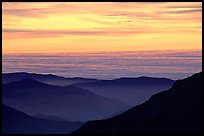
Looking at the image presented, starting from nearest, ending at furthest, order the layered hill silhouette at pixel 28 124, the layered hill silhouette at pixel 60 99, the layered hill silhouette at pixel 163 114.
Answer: the layered hill silhouette at pixel 163 114 < the layered hill silhouette at pixel 60 99 < the layered hill silhouette at pixel 28 124

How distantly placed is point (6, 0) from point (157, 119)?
43631 mm

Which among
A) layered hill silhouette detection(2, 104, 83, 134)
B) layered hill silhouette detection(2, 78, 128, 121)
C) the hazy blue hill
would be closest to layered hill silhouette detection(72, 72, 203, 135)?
the hazy blue hill

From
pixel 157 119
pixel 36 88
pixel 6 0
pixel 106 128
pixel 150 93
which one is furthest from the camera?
pixel 36 88

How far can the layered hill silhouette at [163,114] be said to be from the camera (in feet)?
143

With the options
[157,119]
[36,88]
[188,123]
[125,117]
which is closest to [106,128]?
[125,117]

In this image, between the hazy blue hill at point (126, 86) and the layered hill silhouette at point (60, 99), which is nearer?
the hazy blue hill at point (126, 86)

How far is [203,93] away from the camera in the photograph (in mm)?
7129

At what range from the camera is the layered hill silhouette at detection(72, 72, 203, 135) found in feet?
143

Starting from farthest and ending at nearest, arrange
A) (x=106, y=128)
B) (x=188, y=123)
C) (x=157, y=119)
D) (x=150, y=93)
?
(x=150, y=93) → (x=106, y=128) → (x=157, y=119) → (x=188, y=123)

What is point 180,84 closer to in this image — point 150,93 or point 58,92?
point 150,93

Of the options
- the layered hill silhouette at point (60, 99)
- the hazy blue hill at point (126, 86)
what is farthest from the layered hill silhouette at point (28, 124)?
the hazy blue hill at point (126, 86)

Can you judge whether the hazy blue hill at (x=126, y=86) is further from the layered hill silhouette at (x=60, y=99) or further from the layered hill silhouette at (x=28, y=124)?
the layered hill silhouette at (x=28, y=124)

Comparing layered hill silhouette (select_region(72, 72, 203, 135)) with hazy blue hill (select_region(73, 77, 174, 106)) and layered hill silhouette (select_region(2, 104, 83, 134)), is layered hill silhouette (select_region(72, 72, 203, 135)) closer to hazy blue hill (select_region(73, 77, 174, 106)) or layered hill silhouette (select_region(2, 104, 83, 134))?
hazy blue hill (select_region(73, 77, 174, 106))

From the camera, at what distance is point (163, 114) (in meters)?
53.6
